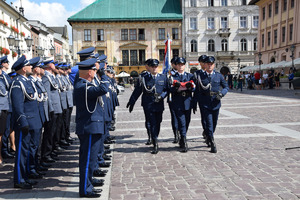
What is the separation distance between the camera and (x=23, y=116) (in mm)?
4836

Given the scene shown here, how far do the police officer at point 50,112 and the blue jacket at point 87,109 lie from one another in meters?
1.88

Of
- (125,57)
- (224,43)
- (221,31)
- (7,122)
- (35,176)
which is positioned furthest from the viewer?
(125,57)

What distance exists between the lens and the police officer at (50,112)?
Result: 20.7ft

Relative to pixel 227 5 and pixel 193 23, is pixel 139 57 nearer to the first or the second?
pixel 193 23

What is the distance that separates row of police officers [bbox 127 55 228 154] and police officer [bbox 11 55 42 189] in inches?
106

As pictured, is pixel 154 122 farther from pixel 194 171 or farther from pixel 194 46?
pixel 194 46

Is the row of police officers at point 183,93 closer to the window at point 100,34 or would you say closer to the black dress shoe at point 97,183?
the black dress shoe at point 97,183

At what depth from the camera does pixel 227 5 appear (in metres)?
54.3

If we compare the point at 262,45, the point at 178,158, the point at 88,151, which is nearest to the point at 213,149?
the point at 178,158

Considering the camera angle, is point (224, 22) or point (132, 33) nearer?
point (224, 22)

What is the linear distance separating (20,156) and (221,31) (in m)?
52.8

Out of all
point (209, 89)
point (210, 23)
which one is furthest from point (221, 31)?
point (209, 89)

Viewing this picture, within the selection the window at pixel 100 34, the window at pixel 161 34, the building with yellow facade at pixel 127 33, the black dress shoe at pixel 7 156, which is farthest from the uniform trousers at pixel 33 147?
the window at pixel 100 34

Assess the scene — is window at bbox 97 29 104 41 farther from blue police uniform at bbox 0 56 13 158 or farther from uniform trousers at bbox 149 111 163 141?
uniform trousers at bbox 149 111 163 141
